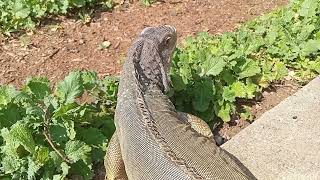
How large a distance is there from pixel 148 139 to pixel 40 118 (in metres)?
1.07

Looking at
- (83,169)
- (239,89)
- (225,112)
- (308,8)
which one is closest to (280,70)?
(239,89)

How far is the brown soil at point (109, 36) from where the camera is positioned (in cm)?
616

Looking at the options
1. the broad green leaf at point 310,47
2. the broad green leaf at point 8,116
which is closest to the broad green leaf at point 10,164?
the broad green leaf at point 8,116

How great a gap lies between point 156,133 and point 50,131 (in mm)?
1026

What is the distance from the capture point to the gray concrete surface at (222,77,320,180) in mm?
4820

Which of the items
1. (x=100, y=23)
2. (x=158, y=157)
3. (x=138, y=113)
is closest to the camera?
(x=158, y=157)

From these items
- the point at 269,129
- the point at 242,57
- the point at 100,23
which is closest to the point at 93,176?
the point at 269,129

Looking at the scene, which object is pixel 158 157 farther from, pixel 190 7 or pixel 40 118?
pixel 190 7

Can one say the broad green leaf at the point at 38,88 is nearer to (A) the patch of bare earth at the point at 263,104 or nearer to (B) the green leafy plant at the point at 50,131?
(B) the green leafy plant at the point at 50,131

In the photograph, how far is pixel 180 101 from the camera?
18.3 feet

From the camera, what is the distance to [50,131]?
4871 mm

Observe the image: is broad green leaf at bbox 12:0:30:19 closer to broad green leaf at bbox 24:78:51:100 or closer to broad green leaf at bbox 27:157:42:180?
broad green leaf at bbox 24:78:51:100

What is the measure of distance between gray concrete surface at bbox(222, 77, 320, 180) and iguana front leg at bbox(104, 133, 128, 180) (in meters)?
0.90

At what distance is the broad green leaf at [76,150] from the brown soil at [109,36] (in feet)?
4.42
